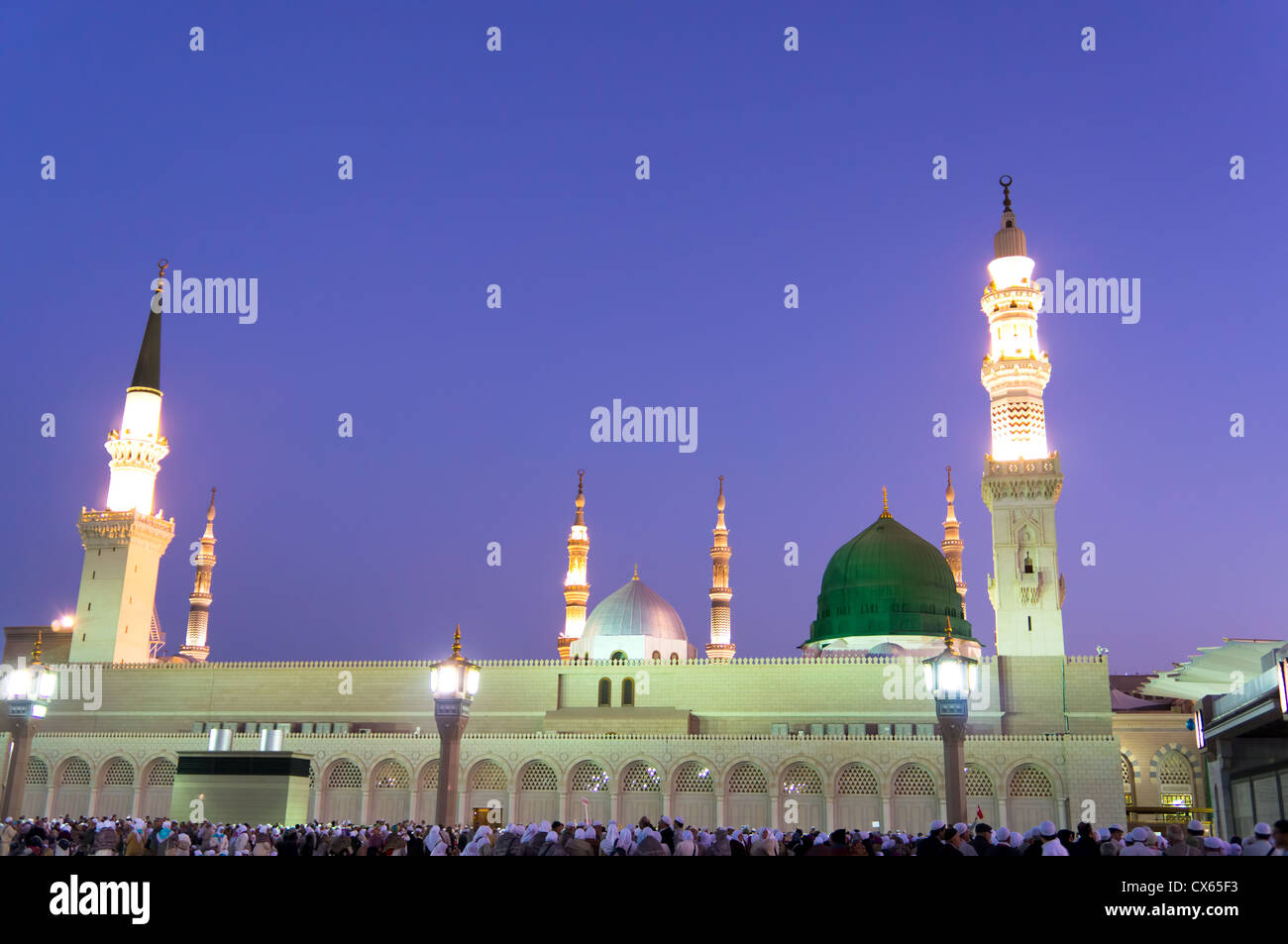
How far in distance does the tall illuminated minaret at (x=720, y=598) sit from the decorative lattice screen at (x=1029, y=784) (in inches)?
675

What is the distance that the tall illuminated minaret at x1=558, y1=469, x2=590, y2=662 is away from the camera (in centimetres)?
5062

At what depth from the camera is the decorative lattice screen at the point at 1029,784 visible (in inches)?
1297

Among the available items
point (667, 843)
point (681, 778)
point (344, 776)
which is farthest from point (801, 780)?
point (667, 843)

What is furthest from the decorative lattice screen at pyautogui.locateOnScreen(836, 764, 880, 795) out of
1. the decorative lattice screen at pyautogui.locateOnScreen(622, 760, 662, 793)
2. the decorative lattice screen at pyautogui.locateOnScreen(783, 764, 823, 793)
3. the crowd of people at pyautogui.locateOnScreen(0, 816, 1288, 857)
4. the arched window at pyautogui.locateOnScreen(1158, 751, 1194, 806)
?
the crowd of people at pyautogui.locateOnScreen(0, 816, 1288, 857)

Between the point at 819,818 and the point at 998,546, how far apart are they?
1116cm

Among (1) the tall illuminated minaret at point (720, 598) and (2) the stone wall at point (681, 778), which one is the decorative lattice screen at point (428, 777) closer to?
(2) the stone wall at point (681, 778)

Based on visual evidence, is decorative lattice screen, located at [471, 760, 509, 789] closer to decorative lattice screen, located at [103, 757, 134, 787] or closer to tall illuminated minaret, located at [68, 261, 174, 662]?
decorative lattice screen, located at [103, 757, 134, 787]

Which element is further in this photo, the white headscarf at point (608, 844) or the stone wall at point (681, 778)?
the stone wall at point (681, 778)

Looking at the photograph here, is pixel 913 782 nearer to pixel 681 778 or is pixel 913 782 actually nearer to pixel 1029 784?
pixel 1029 784

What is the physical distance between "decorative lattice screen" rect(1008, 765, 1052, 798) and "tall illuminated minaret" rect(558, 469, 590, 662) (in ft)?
72.1

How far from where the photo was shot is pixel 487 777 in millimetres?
36531

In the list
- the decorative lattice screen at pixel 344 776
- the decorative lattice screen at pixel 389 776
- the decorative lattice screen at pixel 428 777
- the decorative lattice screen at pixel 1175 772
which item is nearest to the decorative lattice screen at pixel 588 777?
the decorative lattice screen at pixel 428 777
